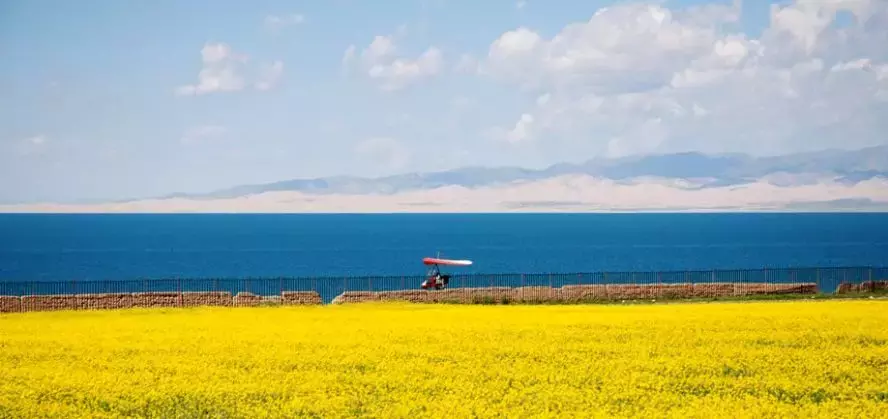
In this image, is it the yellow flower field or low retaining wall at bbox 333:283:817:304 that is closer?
the yellow flower field

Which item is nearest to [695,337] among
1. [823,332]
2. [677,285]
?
[823,332]

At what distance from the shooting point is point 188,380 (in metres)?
27.0

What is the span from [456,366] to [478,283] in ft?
244

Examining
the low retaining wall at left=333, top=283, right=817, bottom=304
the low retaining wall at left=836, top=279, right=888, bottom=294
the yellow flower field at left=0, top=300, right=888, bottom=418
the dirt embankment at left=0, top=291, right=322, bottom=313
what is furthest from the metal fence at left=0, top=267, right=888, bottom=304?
the yellow flower field at left=0, top=300, right=888, bottom=418

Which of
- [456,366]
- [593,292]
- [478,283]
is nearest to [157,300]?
[593,292]

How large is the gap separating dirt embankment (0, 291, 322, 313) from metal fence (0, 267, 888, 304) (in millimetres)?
367

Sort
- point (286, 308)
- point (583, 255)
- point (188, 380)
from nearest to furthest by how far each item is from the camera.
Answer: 1. point (188, 380)
2. point (286, 308)
3. point (583, 255)

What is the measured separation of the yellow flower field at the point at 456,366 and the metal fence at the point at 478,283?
17.4 meters

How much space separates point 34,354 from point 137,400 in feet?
24.9

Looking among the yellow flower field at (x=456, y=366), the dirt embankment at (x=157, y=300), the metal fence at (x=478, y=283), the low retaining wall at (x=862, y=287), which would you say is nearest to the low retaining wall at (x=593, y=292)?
the metal fence at (x=478, y=283)

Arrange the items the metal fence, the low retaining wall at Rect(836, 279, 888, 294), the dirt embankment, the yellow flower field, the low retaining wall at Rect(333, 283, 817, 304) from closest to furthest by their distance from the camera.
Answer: the yellow flower field → the dirt embankment → the low retaining wall at Rect(333, 283, 817, 304) → the metal fence → the low retaining wall at Rect(836, 279, 888, 294)

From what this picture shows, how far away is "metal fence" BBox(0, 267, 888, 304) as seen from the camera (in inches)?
2306

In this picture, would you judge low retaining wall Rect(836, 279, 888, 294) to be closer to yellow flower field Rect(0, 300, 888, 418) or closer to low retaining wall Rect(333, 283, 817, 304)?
low retaining wall Rect(333, 283, 817, 304)

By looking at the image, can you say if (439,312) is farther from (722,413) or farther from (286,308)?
(722,413)
